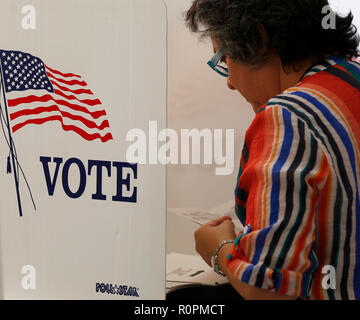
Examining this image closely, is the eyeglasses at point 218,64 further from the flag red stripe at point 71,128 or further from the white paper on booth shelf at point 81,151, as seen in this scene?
the flag red stripe at point 71,128

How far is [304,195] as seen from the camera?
0.87m

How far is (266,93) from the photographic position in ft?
3.94

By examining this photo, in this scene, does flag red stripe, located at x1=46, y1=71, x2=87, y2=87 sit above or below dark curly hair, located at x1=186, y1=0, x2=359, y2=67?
below

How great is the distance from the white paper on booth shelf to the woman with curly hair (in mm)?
594

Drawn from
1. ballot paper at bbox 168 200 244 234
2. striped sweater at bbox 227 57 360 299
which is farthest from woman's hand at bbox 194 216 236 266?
ballot paper at bbox 168 200 244 234

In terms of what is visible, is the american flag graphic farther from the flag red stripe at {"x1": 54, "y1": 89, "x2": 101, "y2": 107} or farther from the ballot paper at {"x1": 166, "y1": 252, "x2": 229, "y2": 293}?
the ballot paper at {"x1": 166, "y1": 252, "x2": 229, "y2": 293}

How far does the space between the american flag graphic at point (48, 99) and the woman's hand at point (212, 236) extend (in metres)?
0.70

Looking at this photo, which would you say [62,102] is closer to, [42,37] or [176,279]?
[42,37]

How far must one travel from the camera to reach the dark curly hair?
109 centimetres

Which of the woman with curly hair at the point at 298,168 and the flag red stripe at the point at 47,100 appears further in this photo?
the flag red stripe at the point at 47,100

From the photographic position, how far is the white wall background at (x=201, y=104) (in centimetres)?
244

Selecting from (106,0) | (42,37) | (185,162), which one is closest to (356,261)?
(106,0)

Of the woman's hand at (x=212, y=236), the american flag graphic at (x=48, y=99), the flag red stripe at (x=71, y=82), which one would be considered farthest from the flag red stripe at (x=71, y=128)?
the woman's hand at (x=212, y=236)

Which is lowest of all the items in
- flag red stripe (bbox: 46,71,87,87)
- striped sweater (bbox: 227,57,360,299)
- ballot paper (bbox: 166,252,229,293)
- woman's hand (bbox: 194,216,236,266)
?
ballot paper (bbox: 166,252,229,293)
